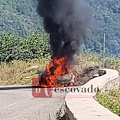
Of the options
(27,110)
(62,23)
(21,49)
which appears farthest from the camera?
(21,49)

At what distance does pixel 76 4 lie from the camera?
2584 cm

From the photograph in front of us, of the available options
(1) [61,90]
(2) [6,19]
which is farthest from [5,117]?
(2) [6,19]

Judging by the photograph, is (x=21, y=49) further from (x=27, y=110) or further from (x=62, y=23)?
(x=27, y=110)

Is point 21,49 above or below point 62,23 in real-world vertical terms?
below

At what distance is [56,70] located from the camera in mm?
23672

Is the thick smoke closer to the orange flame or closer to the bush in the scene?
the orange flame

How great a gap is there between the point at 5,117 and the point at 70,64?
14.3m

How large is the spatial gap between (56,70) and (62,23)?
11.0 feet

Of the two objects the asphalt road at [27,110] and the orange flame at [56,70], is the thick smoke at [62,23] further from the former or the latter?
the asphalt road at [27,110]

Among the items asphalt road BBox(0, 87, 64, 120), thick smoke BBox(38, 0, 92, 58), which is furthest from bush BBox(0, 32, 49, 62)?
asphalt road BBox(0, 87, 64, 120)

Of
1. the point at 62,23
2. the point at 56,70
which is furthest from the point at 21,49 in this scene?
the point at 56,70

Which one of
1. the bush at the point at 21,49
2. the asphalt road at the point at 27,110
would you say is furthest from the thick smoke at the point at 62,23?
the bush at the point at 21,49

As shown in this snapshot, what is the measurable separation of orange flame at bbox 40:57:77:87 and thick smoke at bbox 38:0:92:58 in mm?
681

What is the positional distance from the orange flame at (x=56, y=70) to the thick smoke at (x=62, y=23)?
2.23 feet
